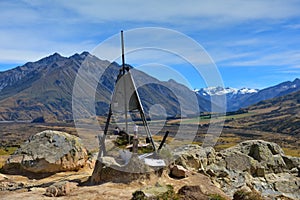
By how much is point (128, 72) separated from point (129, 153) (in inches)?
210

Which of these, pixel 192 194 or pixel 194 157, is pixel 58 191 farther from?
pixel 194 157

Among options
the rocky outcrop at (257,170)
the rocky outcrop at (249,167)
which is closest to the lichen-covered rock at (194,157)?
the rocky outcrop at (249,167)

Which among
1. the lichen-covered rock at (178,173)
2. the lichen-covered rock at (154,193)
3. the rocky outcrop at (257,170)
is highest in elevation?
the lichen-covered rock at (178,173)

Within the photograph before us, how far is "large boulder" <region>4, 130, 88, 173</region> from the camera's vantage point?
27086mm

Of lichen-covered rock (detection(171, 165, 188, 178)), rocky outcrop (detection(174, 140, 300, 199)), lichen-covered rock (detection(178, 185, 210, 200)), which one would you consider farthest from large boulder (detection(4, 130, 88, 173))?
lichen-covered rock (detection(178, 185, 210, 200))

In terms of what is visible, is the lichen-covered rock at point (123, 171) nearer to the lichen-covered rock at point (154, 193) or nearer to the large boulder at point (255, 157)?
the lichen-covered rock at point (154, 193)

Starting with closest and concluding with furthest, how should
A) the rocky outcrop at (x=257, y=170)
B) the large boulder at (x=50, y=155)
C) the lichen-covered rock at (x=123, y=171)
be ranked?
1. the lichen-covered rock at (x=123, y=171)
2. the rocky outcrop at (x=257, y=170)
3. the large boulder at (x=50, y=155)

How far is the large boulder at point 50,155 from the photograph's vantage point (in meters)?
27.1

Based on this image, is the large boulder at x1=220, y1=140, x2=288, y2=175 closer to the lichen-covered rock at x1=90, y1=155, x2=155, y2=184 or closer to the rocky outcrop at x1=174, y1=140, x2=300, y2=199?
the rocky outcrop at x1=174, y1=140, x2=300, y2=199

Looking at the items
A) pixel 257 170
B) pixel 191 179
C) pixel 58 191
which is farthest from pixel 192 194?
pixel 257 170

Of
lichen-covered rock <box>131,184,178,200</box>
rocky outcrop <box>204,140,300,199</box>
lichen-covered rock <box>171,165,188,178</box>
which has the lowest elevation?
rocky outcrop <box>204,140,300,199</box>

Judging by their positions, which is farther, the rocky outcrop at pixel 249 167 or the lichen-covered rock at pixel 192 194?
the rocky outcrop at pixel 249 167

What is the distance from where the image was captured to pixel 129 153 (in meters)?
22.2

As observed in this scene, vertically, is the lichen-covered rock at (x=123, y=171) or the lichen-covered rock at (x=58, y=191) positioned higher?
the lichen-covered rock at (x=123, y=171)
